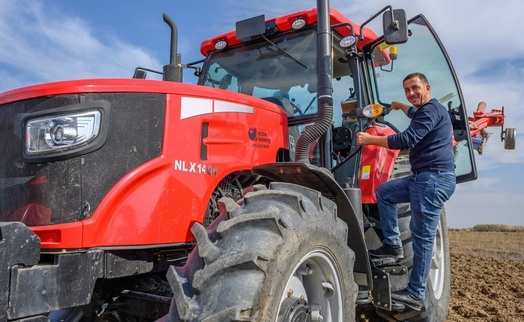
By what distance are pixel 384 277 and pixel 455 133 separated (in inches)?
72.9

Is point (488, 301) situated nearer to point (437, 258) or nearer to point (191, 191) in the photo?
point (437, 258)

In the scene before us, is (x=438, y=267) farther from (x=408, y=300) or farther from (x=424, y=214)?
(x=424, y=214)

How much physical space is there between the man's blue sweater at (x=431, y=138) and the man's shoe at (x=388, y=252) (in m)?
0.63

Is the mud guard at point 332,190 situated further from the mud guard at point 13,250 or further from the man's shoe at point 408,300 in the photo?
the mud guard at point 13,250

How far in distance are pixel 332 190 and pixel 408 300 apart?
115cm

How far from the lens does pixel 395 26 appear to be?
10.7 ft

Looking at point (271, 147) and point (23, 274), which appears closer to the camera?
point (23, 274)

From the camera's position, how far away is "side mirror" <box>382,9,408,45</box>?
325 cm

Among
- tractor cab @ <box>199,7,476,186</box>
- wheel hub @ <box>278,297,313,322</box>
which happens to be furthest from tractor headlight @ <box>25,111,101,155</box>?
tractor cab @ <box>199,7,476,186</box>

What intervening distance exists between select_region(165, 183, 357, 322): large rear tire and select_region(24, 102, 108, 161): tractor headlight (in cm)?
68

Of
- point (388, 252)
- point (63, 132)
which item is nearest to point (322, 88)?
point (388, 252)

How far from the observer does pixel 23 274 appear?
188 centimetres

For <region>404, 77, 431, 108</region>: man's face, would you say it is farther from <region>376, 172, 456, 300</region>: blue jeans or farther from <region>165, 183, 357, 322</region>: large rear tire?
<region>165, 183, 357, 322</region>: large rear tire

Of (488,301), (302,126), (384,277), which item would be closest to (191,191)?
(302,126)
